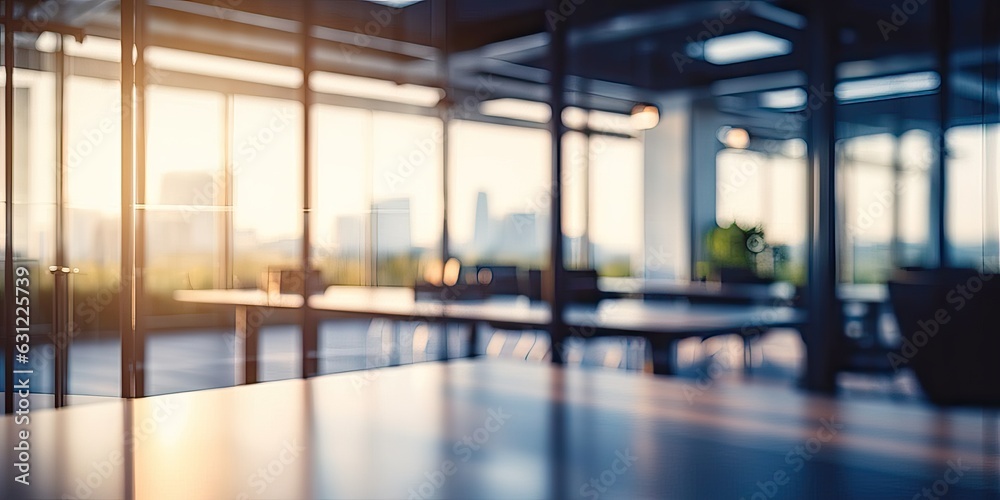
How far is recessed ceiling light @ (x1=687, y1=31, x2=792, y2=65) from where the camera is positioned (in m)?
5.08

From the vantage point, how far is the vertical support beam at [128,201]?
0.96 metres

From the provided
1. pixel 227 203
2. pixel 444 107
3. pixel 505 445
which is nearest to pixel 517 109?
pixel 444 107

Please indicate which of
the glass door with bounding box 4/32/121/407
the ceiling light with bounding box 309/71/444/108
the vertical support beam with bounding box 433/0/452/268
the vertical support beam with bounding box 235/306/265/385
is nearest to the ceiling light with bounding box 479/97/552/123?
the vertical support beam with bounding box 433/0/452/268

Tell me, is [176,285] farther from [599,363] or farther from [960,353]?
[599,363]

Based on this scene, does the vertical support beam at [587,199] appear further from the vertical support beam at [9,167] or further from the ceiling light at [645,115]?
the vertical support beam at [9,167]

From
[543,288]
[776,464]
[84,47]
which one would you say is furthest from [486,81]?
[776,464]

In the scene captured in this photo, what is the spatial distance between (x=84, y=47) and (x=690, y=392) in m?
1.27

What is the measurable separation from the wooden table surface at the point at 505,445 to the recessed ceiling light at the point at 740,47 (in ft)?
15.0

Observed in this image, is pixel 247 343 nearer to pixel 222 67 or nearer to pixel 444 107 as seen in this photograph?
pixel 222 67

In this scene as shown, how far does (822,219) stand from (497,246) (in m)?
1.84

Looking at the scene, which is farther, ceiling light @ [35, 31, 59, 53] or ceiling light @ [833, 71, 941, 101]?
ceiling light @ [833, 71, 941, 101]

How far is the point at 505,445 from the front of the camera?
25.4 inches

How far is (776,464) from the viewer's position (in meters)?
0.60

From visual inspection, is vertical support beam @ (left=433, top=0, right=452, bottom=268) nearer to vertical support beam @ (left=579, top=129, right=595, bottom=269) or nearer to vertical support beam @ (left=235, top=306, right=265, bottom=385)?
vertical support beam @ (left=235, top=306, right=265, bottom=385)
